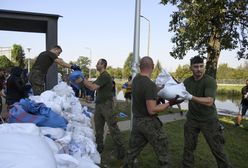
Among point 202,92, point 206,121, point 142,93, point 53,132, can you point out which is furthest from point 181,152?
point 53,132

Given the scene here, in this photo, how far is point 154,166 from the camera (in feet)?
20.4

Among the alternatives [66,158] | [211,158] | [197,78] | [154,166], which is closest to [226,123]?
[211,158]

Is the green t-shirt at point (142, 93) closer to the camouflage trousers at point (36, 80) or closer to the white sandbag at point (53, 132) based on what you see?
the white sandbag at point (53, 132)

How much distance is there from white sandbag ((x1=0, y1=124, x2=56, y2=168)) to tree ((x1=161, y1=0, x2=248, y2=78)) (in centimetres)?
949

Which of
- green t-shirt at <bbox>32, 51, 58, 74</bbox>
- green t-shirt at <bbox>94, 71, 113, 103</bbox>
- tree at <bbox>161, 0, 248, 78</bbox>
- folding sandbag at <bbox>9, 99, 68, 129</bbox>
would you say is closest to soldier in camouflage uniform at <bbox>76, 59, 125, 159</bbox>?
green t-shirt at <bbox>94, 71, 113, 103</bbox>

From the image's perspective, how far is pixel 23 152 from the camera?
2.55 m

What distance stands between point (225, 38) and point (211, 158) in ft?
25.1

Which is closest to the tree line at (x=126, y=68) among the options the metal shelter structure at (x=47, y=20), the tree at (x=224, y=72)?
the tree at (x=224, y=72)

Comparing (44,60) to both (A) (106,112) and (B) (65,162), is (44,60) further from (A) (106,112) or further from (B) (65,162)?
(B) (65,162)

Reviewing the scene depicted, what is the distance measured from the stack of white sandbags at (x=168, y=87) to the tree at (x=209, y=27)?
6.90 metres

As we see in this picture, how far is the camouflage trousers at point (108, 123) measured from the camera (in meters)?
6.53

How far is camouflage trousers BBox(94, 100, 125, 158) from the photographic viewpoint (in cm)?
653

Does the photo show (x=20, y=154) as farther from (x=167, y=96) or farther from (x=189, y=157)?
(x=189, y=157)

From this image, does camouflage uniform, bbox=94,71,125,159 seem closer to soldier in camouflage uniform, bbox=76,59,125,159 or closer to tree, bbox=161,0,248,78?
soldier in camouflage uniform, bbox=76,59,125,159
